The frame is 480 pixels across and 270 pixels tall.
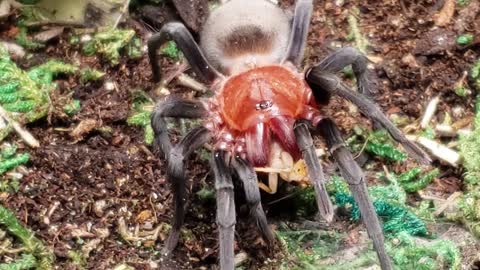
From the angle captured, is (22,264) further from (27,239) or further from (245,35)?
(245,35)

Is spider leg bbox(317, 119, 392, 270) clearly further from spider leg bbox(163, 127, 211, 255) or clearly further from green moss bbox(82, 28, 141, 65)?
green moss bbox(82, 28, 141, 65)

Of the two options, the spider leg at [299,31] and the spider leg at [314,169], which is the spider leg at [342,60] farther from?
the spider leg at [314,169]

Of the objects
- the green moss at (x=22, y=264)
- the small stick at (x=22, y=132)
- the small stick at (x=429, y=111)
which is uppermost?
the small stick at (x=429, y=111)

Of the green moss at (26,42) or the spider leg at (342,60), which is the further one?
the green moss at (26,42)

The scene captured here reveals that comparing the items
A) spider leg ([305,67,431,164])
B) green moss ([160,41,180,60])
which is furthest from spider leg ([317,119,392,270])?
green moss ([160,41,180,60])

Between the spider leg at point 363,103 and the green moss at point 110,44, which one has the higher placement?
the spider leg at point 363,103

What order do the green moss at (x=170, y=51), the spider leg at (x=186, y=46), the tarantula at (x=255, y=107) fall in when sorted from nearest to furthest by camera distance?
the tarantula at (x=255, y=107) → the spider leg at (x=186, y=46) → the green moss at (x=170, y=51)

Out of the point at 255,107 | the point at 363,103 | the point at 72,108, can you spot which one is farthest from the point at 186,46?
the point at 363,103

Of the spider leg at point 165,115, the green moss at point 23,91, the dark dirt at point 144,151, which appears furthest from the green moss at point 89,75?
the spider leg at point 165,115
